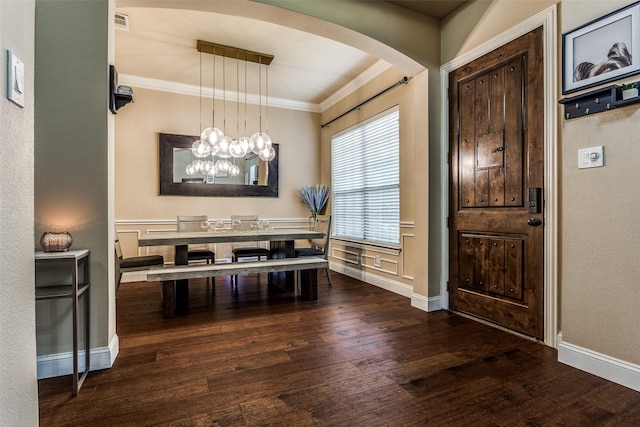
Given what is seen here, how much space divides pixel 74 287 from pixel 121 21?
2.77 m

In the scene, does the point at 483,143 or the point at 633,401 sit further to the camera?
the point at 483,143

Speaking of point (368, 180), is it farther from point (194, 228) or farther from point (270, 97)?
point (194, 228)

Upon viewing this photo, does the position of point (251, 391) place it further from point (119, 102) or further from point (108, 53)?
point (108, 53)

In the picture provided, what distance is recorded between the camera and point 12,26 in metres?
0.88

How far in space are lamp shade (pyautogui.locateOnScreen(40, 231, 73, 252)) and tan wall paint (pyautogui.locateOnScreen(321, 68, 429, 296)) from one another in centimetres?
287

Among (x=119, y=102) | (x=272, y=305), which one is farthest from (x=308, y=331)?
(x=119, y=102)

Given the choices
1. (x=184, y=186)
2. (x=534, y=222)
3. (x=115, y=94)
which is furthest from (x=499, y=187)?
(x=184, y=186)

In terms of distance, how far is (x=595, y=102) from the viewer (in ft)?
6.51

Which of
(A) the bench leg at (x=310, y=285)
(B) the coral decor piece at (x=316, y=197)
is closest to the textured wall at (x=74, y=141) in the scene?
(A) the bench leg at (x=310, y=285)

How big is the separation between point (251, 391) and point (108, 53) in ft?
7.38

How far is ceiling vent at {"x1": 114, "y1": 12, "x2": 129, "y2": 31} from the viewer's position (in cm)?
311

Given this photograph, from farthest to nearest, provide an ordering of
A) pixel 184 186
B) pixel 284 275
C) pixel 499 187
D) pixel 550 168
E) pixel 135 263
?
pixel 184 186 → pixel 284 275 → pixel 135 263 → pixel 499 187 → pixel 550 168

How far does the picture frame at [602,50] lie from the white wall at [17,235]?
2.79 meters

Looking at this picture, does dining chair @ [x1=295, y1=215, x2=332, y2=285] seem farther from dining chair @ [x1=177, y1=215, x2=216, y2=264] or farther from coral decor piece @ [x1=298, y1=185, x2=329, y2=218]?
dining chair @ [x1=177, y1=215, x2=216, y2=264]
